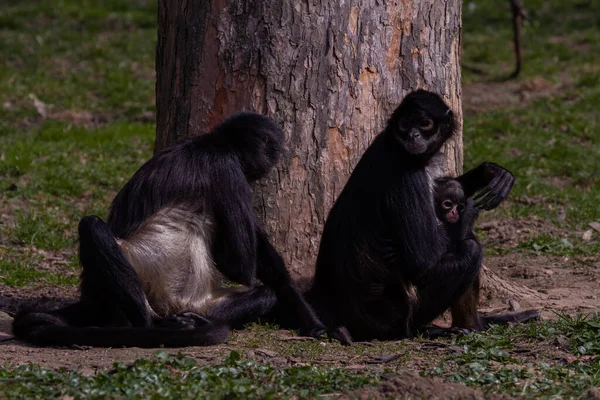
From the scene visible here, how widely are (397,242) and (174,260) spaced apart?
1626mm

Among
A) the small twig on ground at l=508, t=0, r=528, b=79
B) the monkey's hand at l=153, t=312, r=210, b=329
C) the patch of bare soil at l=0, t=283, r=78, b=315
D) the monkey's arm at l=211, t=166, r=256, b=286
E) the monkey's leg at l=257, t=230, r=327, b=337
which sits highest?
the small twig on ground at l=508, t=0, r=528, b=79

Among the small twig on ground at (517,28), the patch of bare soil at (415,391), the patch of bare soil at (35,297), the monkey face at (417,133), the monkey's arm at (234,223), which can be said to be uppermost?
the small twig on ground at (517,28)

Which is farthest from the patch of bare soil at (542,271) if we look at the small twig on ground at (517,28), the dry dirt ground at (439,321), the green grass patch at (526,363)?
the small twig on ground at (517,28)

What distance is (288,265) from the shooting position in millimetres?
7793

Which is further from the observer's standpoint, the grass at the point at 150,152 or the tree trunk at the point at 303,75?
the tree trunk at the point at 303,75

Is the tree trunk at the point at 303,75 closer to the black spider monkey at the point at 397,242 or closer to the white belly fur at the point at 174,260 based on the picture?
the black spider monkey at the point at 397,242

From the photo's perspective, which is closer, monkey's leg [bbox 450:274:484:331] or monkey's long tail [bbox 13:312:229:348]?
monkey's long tail [bbox 13:312:229:348]

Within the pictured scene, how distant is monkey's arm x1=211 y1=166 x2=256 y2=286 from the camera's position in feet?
23.0

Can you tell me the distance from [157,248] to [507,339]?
2.52 meters

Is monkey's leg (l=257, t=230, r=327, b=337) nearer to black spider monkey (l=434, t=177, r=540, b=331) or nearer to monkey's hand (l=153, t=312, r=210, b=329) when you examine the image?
monkey's hand (l=153, t=312, r=210, b=329)

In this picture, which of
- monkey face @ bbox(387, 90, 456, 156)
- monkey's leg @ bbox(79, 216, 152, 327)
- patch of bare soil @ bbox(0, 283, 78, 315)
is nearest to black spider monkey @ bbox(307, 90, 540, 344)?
monkey face @ bbox(387, 90, 456, 156)

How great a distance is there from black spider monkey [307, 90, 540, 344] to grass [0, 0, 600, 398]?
42 centimetres

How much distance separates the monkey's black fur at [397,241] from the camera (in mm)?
6859

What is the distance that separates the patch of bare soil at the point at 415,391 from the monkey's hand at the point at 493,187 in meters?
2.34
